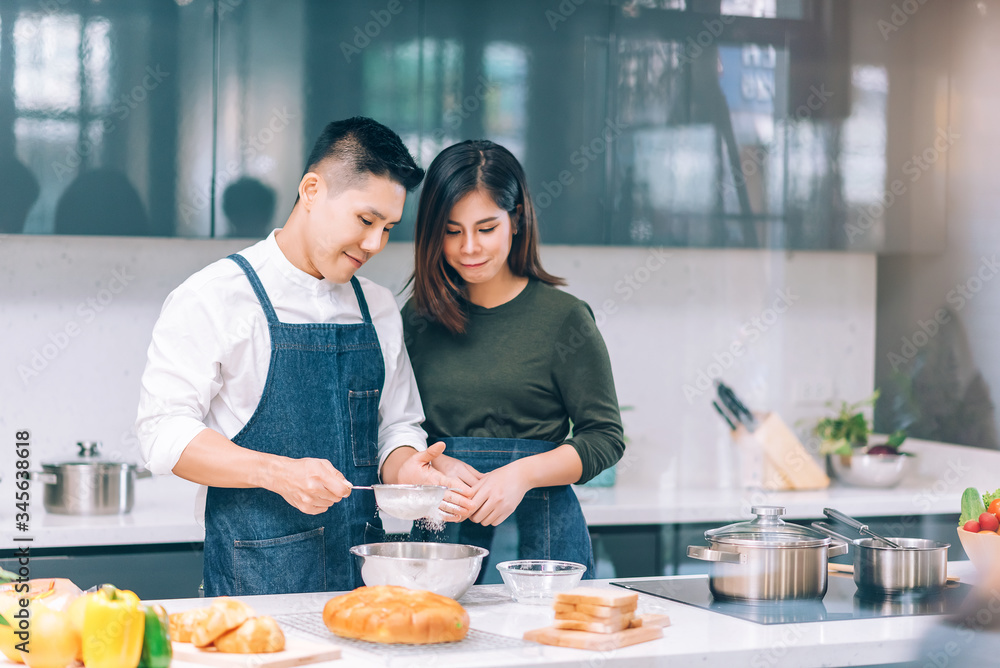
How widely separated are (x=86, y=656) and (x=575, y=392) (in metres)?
1.09

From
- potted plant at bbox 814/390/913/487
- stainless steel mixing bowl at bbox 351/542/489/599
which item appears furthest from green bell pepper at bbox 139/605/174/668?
potted plant at bbox 814/390/913/487

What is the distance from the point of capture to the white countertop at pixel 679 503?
2498mm

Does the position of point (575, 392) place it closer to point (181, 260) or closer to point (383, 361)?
point (383, 361)

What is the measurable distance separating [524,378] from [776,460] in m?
1.61

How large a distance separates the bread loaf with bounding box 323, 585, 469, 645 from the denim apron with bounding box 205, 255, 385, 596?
0.43m

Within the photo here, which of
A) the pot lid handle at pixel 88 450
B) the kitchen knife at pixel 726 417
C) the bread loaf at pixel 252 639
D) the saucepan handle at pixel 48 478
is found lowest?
the saucepan handle at pixel 48 478

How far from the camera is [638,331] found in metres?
3.55

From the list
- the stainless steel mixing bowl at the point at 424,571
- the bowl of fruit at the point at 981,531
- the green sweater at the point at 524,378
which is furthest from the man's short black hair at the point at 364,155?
the bowl of fruit at the point at 981,531

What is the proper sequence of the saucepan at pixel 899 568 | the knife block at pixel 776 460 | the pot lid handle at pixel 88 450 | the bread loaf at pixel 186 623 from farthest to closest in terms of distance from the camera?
the knife block at pixel 776 460 < the pot lid handle at pixel 88 450 < the saucepan at pixel 899 568 < the bread loaf at pixel 186 623

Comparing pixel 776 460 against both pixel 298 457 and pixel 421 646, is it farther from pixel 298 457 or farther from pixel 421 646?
pixel 421 646

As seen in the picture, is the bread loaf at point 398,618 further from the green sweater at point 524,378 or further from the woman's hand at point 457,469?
the green sweater at point 524,378

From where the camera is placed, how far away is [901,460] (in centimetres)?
338

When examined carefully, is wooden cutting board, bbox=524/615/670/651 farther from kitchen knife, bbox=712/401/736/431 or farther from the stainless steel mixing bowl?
kitchen knife, bbox=712/401/736/431

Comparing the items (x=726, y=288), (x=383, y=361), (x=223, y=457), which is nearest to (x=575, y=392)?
(x=383, y=361)
